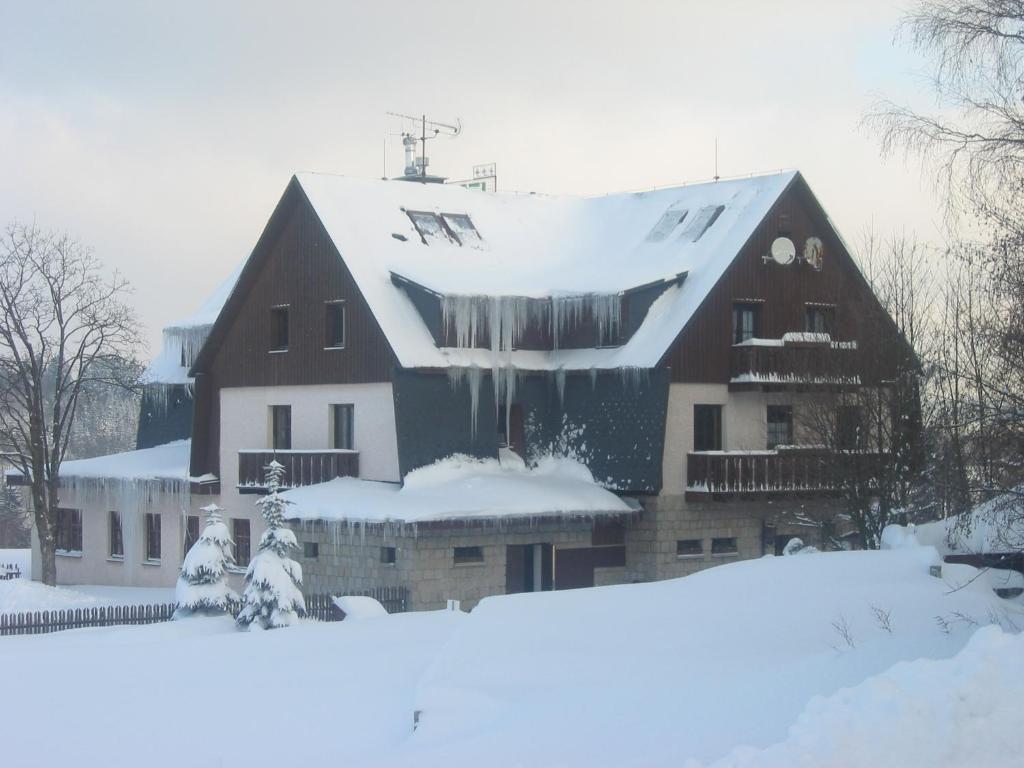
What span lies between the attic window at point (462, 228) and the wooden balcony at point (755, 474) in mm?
8384

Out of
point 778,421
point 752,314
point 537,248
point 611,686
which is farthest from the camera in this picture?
point 537,248

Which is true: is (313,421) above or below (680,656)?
above

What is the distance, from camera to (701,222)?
3488 centimetres

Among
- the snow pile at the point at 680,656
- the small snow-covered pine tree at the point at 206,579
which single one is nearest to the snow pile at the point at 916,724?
the snow pile at the point at 680,656

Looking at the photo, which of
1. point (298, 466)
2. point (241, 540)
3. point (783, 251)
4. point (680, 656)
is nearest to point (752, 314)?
point (783, 251)

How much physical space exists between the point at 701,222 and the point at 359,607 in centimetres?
1511

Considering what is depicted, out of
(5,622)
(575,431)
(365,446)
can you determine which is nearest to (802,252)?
(575,431)

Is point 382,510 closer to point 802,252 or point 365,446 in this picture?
point 365,446

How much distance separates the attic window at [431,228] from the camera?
113 feet

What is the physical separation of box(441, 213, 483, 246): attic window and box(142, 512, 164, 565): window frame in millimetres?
11199

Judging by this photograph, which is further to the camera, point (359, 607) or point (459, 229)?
point (459, 229)

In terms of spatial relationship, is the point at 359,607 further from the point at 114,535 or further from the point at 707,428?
the point at 114,535

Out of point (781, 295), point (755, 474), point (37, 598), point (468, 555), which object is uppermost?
point (781, 295)

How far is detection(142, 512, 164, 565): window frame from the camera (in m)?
36.9
